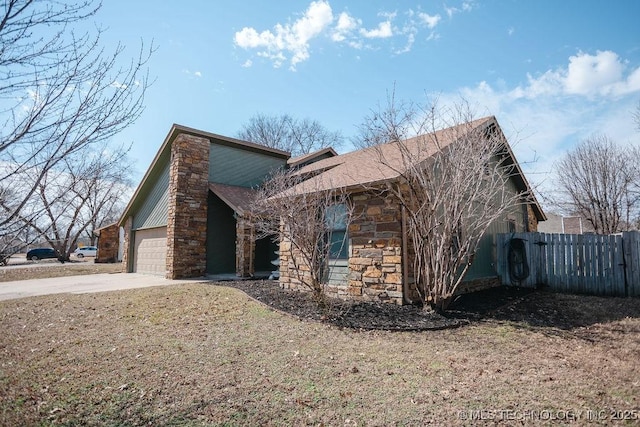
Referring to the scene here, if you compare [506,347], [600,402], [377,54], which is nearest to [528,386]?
[600,402]

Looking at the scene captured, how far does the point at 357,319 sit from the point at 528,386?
2963 mm

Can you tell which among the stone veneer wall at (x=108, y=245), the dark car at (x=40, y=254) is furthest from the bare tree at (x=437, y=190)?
the dark car at (x=40, y=254)

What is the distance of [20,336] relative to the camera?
545cm

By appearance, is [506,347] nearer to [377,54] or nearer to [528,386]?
[528,386]

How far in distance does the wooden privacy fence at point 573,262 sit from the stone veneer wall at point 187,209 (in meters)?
10.6

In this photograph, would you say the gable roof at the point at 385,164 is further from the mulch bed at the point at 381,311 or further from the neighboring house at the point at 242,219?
the mulch bed at the point at 381,311

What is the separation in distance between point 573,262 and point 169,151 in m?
14.6

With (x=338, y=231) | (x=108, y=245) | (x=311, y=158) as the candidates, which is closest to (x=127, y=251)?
(x=311, y=158)

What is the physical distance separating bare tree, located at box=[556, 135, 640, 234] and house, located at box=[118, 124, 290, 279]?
15.8 metres

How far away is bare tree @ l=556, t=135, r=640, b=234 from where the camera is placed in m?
15.9

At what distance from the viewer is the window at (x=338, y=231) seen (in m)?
8.02

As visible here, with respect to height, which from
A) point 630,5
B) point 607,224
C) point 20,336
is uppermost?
point 630,5

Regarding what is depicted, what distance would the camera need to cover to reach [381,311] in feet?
21.1

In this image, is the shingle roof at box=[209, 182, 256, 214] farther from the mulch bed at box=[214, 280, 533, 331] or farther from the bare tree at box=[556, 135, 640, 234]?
the bare tree at box=[556, 135, 640, 234]
